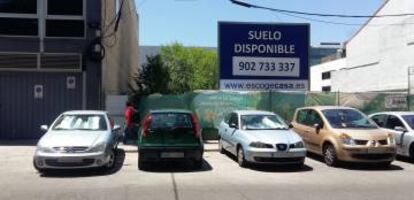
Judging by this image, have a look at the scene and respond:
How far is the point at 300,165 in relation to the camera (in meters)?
15.2

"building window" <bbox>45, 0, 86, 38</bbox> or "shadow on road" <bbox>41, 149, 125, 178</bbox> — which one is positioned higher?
"building window" <bbox>45, 0, 86, 38</bbox>

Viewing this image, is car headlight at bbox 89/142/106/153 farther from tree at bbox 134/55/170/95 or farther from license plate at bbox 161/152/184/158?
tree at bbox 134/55/170/95

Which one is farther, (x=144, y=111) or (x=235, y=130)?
(x=144, y=111)

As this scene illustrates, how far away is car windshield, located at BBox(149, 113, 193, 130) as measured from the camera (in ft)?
46.9

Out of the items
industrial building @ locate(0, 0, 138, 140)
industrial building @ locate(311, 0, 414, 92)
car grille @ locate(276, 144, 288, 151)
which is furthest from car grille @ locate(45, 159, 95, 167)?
industrial building @ locate(311, 0, 414, 92)

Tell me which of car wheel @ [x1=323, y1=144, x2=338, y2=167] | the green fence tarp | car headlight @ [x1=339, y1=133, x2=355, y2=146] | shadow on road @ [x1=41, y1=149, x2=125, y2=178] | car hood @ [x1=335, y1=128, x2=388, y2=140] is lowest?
shadow on road @ [x1=41, y1=149, x2=125, y2=178]

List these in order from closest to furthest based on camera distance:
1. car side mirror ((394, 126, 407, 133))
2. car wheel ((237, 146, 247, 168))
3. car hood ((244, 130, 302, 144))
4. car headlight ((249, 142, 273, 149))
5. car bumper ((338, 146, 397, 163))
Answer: car headlight ((249, 142, 273, 149)) → car hood ((244, 130, 302, 144)) → car bumper ((338, 146, 397, 163)) → car wheel ((237, 146, 247, 168)) → car side mirror ((394, 126, 407, 133))

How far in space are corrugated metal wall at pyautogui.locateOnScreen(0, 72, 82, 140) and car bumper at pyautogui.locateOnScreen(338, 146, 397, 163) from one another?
35.1ft

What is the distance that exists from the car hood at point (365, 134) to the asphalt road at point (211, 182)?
795 mm

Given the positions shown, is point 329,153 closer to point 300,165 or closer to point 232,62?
point 300,165

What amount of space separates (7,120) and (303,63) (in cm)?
1148

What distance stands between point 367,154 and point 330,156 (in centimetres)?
107

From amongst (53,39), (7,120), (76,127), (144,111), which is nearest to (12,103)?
(7,120)

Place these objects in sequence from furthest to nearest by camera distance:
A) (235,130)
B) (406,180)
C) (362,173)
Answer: (235,130), (362,173), (406,180)
